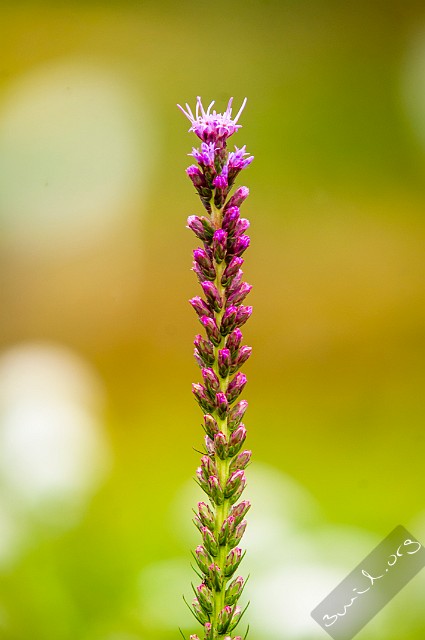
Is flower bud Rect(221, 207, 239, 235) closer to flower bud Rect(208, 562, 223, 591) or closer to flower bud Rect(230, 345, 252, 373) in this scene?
flower bud Rect(230, 345, 252, 373)

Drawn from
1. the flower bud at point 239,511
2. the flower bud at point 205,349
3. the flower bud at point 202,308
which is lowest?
the flower bud at point 239,511

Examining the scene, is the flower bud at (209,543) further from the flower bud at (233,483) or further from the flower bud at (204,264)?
the flower bud at (204,264)

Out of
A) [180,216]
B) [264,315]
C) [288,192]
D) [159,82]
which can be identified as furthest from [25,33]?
[264,315]

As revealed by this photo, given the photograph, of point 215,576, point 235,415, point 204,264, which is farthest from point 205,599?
point 204,264

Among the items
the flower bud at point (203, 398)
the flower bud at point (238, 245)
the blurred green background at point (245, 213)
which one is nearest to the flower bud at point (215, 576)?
the flower bud at point (203, 398)

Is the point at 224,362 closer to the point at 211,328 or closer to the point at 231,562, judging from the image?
the point at 211,328

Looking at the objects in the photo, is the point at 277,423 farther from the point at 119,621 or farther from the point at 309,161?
the point at 119,621
